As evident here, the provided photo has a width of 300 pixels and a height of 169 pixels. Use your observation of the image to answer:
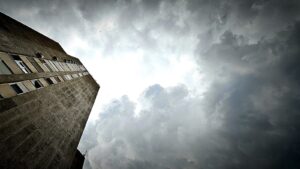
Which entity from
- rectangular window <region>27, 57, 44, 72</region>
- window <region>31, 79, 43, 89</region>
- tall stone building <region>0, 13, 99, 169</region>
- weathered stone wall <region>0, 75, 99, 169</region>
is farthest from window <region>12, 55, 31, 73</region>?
weathered stone wall <region>0, 75, 99, 169</region>

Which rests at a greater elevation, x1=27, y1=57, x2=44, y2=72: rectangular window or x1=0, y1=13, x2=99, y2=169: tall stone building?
x1=27, y1=57, x2=44, y2=72: rectangular window

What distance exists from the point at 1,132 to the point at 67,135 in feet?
31.1

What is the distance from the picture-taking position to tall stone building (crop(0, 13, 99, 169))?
11.4 metres

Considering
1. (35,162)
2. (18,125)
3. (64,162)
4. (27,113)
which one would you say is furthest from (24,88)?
(64,162)

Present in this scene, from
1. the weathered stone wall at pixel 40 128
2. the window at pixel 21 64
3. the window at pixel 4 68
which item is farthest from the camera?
the window at pixel 21 64

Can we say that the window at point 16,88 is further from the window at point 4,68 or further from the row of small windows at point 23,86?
the window at point 4,68

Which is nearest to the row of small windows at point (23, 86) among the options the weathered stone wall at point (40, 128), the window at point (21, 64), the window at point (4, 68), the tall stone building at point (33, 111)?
the tall stone building at point (33, 111)

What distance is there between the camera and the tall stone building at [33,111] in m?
11.4

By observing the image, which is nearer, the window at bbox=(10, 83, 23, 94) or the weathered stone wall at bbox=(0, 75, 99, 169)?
the weathered stone wall at bbox=(0, 75, 99, 169)

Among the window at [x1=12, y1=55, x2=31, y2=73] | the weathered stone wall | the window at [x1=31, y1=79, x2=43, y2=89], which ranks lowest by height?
the weathered stone wall

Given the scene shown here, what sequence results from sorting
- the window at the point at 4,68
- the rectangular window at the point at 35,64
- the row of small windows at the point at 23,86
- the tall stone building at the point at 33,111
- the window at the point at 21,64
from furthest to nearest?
the rectangular window at the point at 35,64, the window at the point at 21,64, the window at the point at 4,68, the row of small windows at the point at 23,86, the tall stone building at the point at 33,111

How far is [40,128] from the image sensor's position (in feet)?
48.1

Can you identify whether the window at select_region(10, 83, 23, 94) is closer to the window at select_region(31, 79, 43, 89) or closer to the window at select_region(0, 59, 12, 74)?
the window at select_region(0, 59, 12, 74)

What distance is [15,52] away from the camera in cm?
1499
